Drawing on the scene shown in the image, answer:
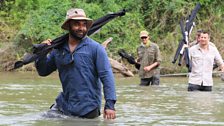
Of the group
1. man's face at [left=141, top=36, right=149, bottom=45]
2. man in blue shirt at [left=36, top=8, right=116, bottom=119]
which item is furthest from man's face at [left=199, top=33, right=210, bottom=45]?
man in blue shirt at [left=36, top=8, right=116, bottom=119]

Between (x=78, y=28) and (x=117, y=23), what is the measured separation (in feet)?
61.3

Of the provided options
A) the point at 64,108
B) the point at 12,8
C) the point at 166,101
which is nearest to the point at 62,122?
the point at 64,108

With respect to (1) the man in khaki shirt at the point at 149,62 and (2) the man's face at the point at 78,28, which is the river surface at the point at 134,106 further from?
(2) the man's face at the point at 78,28

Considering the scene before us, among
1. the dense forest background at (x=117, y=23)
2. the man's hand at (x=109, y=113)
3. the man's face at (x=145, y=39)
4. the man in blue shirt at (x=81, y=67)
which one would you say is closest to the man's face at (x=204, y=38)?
the man's face at (x=145, y=39)

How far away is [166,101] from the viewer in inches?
500

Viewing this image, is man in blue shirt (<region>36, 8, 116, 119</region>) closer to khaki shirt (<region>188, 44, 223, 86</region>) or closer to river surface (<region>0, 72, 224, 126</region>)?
river surface (<region>0, 72, 224, 126</region>)

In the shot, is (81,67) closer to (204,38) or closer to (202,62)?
(204,38)

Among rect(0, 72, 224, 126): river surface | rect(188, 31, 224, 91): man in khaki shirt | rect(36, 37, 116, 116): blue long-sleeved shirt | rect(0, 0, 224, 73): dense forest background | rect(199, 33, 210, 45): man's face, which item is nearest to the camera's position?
rect(36, 37, 116, 116): blue long-sleeved shirt

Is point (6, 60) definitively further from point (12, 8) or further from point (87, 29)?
point (87, 29)

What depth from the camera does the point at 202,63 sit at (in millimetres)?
14367

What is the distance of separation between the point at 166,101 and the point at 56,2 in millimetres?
15615

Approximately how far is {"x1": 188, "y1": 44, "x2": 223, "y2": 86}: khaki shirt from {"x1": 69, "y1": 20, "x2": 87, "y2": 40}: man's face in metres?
6.48

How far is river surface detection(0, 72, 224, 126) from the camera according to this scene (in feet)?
29.9

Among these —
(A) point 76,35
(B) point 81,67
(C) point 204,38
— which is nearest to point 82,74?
(B) point 81,67
